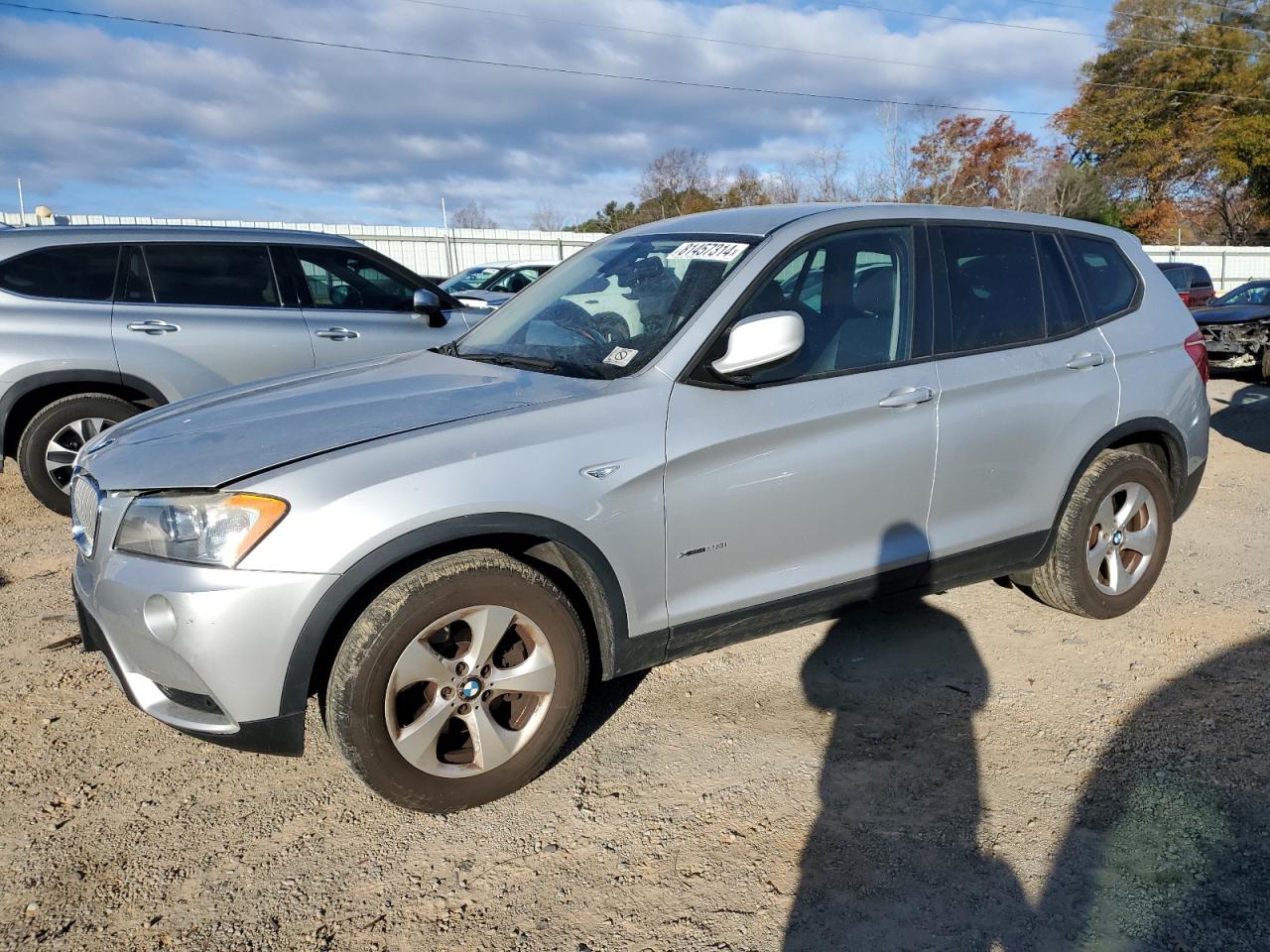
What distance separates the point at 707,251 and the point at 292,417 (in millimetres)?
1588

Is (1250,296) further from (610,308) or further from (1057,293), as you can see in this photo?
(610,308)

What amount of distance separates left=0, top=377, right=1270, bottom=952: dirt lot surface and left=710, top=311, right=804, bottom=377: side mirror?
1.33 meters

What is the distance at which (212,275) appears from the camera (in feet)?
20.8

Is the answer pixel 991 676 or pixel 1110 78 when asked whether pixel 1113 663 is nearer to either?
pixel 991 676

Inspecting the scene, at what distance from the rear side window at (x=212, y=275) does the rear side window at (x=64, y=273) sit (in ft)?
0.89

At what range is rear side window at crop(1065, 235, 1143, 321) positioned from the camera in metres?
4.16

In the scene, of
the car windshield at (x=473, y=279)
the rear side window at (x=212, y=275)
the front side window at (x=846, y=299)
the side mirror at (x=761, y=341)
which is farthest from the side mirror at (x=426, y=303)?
the car windshield at (x=473, y=279)

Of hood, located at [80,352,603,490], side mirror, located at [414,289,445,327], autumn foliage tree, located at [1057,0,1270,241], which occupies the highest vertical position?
autumn foliage tree, located at [1057,0,1270,241]

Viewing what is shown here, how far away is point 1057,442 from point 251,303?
5.16 meters

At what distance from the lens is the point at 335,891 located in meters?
2.55

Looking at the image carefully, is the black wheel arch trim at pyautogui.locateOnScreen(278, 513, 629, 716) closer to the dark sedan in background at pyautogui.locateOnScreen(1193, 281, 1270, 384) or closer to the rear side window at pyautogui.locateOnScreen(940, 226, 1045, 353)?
the rear side window at pyautogui.locateOnScreen(940, 226, 1045, 353)

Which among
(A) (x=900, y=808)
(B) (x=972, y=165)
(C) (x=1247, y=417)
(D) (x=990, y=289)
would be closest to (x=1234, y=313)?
(C) (x=1247, y=417)

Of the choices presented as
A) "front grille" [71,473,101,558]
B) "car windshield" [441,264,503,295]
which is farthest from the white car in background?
"front grille" [71,473,101,558]

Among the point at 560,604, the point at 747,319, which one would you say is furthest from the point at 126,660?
the point at 747,319
